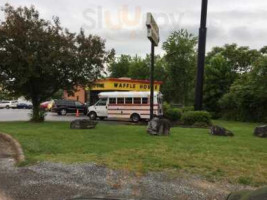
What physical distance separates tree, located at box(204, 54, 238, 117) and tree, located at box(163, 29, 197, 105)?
630cm

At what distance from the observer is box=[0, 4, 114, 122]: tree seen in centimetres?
2180

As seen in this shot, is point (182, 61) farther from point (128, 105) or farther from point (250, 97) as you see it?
point (128, 105)

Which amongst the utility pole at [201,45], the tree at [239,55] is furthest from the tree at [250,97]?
the tree at [239,55]

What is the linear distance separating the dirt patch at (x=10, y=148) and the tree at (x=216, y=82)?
26.3m

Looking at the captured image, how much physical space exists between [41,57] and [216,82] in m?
22.0

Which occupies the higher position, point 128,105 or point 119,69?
point 119,69

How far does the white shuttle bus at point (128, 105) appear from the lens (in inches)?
1147

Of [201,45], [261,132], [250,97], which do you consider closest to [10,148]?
[261,132]

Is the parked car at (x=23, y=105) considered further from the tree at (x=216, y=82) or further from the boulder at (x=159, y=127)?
the boulder at (x=159, y=127)

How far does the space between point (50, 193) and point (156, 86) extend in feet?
136

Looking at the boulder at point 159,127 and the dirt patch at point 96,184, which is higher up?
the boulder at point 159,127

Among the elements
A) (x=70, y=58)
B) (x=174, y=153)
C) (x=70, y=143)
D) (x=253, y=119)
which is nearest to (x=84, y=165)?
(x=174, y=153)

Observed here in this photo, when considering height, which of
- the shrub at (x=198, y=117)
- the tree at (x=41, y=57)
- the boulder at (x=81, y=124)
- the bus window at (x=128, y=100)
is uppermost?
the tree at (x=41, y=57)

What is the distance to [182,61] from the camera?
4825 centimetres
